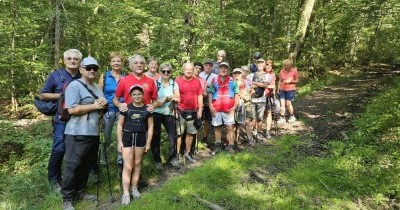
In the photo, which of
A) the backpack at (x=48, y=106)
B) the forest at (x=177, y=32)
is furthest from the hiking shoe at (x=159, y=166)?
the forest at (x=177, y=32)

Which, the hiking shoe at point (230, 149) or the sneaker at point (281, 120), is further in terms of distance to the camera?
the sneaker at point (281, 120)

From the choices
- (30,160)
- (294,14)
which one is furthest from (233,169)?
(294,14)

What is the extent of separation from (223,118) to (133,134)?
2699mm

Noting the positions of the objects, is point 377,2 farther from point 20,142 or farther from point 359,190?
point 20,142

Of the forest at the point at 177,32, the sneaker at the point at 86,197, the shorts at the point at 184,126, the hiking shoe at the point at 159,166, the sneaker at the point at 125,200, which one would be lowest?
the sneaker at the point at 86,197

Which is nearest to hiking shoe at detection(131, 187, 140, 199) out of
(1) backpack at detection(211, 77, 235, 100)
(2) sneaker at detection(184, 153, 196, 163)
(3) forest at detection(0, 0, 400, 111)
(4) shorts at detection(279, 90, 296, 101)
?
(2) sneaker at detection(184, 153, 196, 163)

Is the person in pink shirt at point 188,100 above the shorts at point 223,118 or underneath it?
above

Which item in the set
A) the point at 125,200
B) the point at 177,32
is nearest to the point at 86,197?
the point at 125,200

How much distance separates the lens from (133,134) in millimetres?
5312

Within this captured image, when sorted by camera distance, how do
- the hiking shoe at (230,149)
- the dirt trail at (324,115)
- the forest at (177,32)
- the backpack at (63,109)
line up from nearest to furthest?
1. the backpack at (63,109)
2. the hiking shoe at (230,149)
3. the dirt trail at (324,115)
4. the forest at (177,32)

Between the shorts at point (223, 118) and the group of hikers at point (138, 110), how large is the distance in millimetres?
22

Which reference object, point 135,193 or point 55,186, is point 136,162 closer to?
point 135,193

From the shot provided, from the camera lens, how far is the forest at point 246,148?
5734mm

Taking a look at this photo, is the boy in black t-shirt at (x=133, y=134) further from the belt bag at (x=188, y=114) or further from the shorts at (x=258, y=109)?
the shorts at (x=258, y=109)
